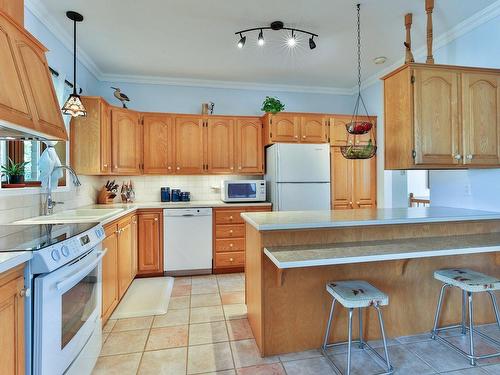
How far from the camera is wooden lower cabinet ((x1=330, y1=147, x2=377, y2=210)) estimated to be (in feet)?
13.6

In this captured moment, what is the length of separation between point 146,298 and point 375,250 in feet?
7.79

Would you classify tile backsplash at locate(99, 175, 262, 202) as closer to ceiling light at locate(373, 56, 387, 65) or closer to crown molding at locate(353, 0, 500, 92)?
ceiling light at locate(373, 56, 387, 65)

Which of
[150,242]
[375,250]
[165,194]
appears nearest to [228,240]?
[150,242]

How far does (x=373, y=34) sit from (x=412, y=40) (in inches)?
19.8

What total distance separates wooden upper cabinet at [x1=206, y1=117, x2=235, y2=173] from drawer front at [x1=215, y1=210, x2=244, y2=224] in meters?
0.66

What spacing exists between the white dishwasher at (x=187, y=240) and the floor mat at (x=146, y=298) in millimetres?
235

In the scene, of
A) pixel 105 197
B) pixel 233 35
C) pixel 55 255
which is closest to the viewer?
pixel 55 255

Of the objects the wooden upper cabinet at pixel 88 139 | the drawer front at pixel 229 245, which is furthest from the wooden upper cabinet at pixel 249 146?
the wooden upper cabinet at pixel 88 139

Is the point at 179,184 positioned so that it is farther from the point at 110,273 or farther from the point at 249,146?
the point at 110,273

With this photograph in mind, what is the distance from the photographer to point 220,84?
14.2 ft

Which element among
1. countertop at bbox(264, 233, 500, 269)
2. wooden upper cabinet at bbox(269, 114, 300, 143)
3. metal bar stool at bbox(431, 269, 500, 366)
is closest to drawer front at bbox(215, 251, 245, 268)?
wooden upper cabinet at bbox(269, 114, 300, 143)

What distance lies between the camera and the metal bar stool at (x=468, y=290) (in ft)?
6.30

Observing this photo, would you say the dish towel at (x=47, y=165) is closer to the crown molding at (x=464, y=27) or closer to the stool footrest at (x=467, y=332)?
the stool footrest at (x=467, y=332)

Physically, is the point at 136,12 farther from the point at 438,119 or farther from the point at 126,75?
the point at 438,119
